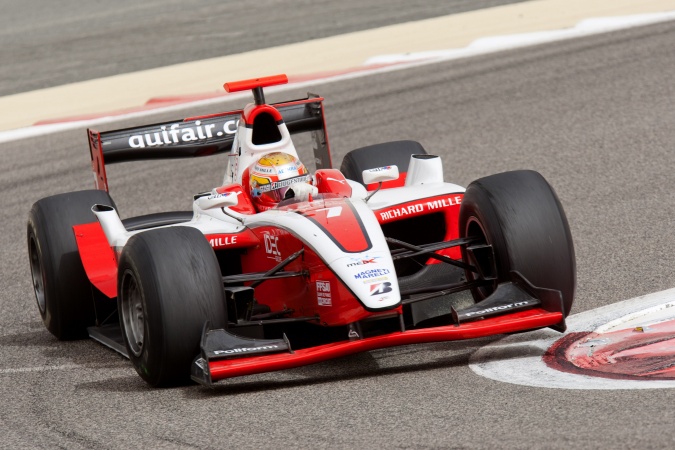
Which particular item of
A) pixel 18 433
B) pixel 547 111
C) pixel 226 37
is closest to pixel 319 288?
pixel 18 433

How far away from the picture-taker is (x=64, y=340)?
859cm

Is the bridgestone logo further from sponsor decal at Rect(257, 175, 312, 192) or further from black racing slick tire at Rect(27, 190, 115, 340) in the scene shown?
black racing slick tire at Rect(27, 190, 115, 340)

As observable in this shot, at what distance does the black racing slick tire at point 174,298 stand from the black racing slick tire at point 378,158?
260 cm

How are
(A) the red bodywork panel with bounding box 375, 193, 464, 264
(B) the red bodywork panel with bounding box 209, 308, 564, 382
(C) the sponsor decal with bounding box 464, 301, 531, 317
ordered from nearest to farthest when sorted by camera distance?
(B) the red bodywork panel with bounding box 209, 308, 564, 382 < (C) the sponsor decal with bounding box 464, 301, 531, 317 < (A) the red bodywork panel with bounding box 375, 193, 464, 264

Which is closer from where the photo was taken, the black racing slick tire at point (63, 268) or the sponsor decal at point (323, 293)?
the sponsor decal at point (323, 293)

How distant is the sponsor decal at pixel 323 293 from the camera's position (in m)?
6.94

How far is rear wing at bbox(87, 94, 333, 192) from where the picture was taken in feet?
30.4

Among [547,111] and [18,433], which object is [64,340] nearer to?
[18,433]

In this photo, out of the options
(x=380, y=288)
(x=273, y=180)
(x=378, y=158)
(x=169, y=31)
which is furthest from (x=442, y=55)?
(x=380, y=288)

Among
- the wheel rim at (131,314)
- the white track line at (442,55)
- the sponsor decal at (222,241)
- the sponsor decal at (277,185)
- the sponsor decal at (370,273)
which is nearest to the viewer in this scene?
the sponsor decal at (370,273)

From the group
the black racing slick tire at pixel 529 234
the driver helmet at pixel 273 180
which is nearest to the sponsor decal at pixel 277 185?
the driver helmet at pixel 273 180

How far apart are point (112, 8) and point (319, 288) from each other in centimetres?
2572

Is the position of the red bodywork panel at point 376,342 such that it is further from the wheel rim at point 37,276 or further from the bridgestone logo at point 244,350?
the wheel rim at point 37,276

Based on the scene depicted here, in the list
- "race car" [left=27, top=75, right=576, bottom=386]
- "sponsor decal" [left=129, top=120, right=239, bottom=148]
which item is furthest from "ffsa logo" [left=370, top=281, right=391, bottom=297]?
"sponsor decal" [left=129, top=120, right=239, bottom=148]
